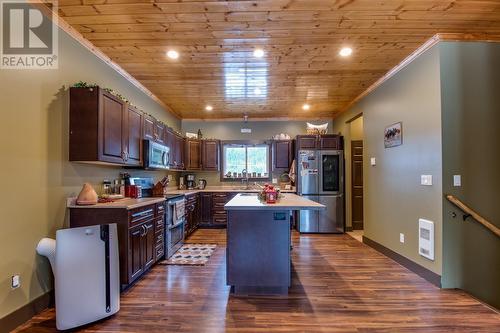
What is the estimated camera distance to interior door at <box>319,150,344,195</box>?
5.93 meters

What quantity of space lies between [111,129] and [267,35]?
202cm

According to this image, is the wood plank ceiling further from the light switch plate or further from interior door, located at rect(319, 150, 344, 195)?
interior door, located at rect(319, 150, 344, 195)

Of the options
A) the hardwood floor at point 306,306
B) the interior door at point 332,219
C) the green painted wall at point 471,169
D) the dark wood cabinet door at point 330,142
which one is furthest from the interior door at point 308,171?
the green painted wall at point 471,169

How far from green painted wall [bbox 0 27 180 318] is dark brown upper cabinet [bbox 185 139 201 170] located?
10.7 ft

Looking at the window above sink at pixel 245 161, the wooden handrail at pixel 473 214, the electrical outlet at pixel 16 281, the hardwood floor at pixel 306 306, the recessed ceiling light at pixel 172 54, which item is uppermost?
the recessed ceiling light at pixel 172 54

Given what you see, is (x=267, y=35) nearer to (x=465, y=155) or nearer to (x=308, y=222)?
(x=465, y=155)

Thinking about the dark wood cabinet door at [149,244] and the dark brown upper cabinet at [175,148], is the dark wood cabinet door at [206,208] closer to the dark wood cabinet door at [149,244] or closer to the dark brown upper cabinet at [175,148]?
the dark brown upper cabinet at [175,148]

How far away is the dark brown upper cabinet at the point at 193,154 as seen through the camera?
20.7ft

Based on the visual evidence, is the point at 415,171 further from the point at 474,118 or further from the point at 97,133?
the point at 97,133

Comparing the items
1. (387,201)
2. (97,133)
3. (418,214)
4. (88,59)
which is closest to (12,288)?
(97,133)

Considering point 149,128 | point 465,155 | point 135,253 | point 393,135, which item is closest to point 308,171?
point 393,135

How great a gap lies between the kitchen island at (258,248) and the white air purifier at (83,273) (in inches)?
44.6

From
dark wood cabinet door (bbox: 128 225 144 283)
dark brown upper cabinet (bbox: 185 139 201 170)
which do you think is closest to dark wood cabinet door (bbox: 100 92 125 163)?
dark wood cabinet door (bbox: 128 225 144 283)

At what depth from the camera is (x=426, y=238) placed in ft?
10.5
